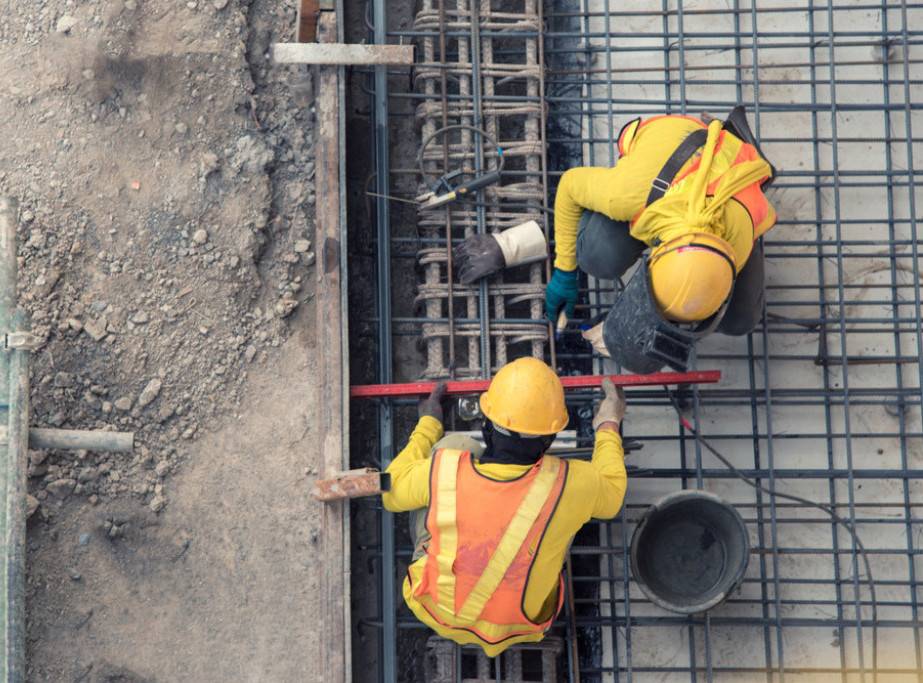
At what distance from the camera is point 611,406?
4.40m

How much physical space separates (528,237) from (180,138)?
6.63 ft

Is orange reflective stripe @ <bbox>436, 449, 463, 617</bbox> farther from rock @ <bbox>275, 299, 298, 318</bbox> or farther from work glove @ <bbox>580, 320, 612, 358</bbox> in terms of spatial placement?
rock @ <bbox>275, 299, 298, 318</bbox>

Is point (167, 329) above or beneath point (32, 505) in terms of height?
above

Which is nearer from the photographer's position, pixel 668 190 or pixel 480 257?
pixel 668 190

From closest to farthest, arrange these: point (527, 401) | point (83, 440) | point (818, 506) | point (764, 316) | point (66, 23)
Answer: point (527, 401), point (83, 440), point (66, 23), point (818, 506), point (764, 316)

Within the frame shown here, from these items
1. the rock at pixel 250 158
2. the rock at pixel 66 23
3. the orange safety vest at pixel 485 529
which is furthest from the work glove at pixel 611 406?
the rock at pixel 66 23

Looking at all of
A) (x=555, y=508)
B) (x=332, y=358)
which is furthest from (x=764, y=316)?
(x=332, y=358)

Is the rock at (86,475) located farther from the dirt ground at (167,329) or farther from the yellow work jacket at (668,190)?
the yellow work jacket at (668,190)

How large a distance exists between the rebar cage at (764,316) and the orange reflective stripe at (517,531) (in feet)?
3.30

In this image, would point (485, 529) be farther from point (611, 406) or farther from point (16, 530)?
point (16, 530)

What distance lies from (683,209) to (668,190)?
0.39 ft

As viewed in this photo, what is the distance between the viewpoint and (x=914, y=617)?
479 cm

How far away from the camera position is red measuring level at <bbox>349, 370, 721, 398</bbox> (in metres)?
4.50

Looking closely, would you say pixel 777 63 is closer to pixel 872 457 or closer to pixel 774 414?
pixel 774 414
